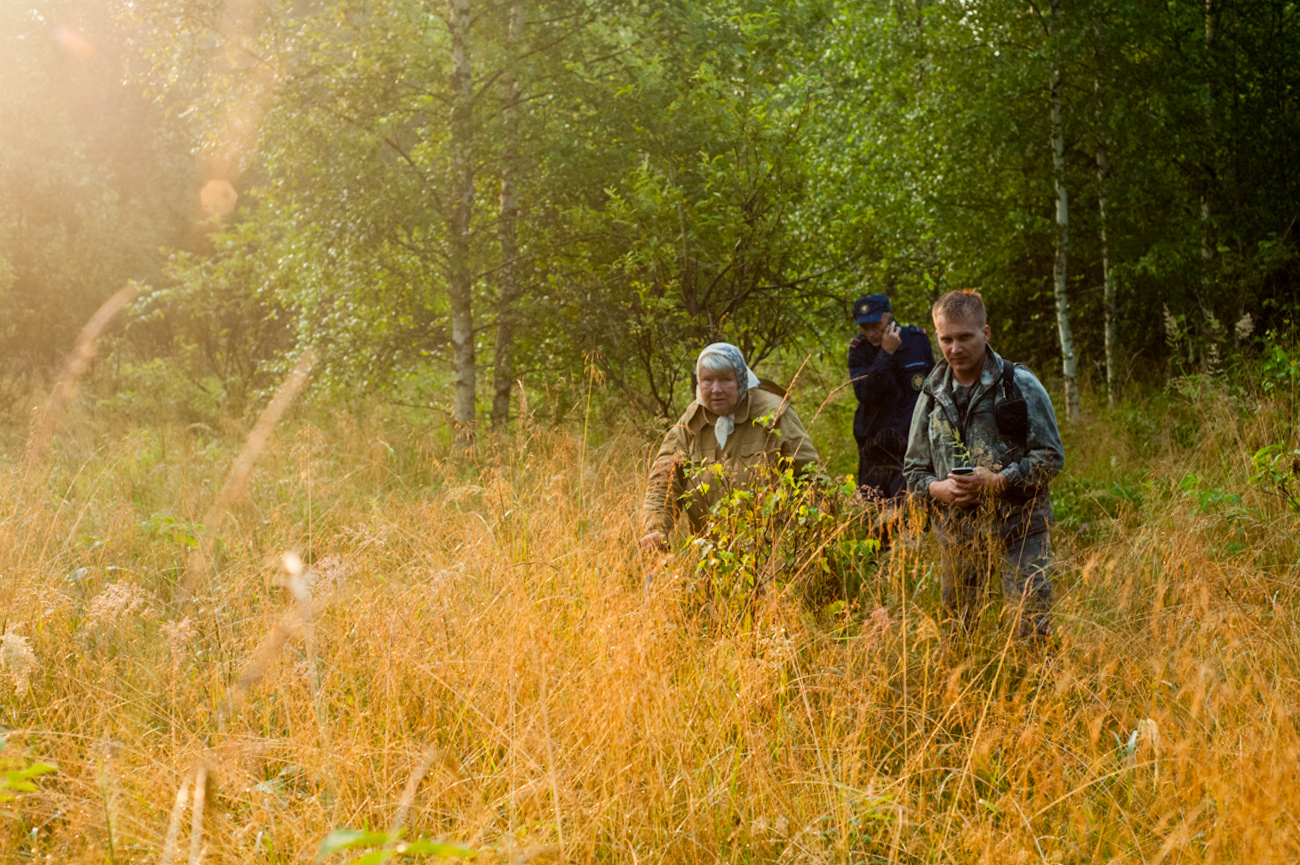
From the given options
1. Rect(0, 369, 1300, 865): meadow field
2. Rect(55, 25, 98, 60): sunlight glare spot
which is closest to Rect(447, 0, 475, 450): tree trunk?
Rect(0, 369, 1300, 865): meadow field

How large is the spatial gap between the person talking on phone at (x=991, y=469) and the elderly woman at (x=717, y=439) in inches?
25.8

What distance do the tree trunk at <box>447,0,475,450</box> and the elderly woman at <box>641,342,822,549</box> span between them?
4.00 meters

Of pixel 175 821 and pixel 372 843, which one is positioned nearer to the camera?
pixel 372 843

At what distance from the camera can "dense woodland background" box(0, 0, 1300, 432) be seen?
7.67 metres

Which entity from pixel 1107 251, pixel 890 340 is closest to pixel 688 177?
pixel 890 340

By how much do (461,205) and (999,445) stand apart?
6.33 meters

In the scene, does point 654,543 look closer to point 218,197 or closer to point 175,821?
point 175,821

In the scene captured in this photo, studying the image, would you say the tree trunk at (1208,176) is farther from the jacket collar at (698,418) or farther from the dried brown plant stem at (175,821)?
the dried brown plant stem at (175,821)

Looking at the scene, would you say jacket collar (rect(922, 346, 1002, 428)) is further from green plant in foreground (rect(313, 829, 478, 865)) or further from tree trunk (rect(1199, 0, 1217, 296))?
tree trunk (rect(1199, 0, 1217, 296))

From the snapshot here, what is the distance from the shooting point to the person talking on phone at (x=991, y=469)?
10.7 feet

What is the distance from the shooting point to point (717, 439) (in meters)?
4.06

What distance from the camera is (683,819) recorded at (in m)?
2.45

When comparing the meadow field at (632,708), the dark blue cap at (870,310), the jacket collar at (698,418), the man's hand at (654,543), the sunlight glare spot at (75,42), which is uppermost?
the sunlight glare spot at (75,42)

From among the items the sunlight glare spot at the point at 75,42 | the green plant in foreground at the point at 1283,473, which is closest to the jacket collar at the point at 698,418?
the green plant in foreground at the point at 1283,473
